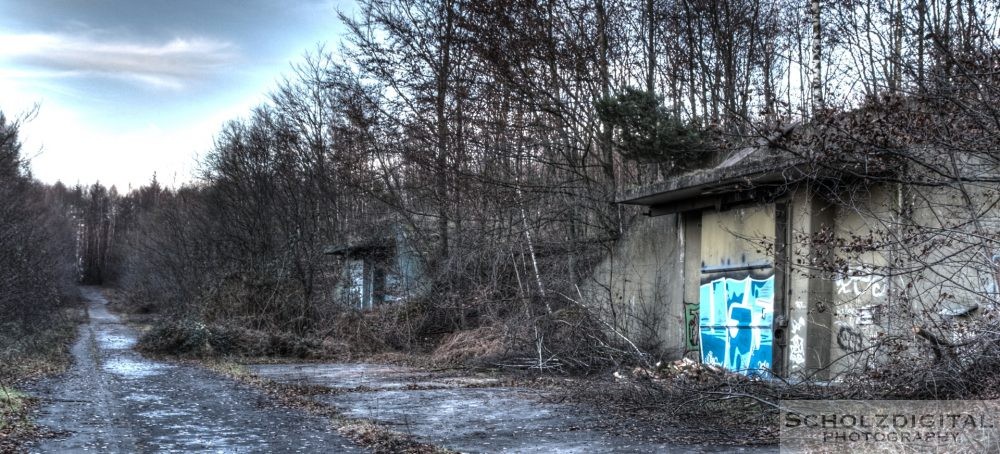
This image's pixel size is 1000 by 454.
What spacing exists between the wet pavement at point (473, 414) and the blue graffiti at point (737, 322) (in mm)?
3332

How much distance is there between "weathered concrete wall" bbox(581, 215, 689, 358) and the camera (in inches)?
579

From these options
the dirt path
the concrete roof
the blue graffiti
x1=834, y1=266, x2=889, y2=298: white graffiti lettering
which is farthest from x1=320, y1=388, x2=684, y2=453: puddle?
x1=834, y1=266, x2=889, y2=298: white graffiti lettering

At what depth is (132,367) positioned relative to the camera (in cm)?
1633

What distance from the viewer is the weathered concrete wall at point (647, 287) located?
48.3 ft

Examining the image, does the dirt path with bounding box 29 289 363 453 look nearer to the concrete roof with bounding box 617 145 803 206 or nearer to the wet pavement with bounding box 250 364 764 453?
the wet pavement with bounding box 250 364 764 453

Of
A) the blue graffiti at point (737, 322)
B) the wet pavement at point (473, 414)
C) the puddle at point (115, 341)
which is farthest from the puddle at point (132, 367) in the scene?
the blue graffiti at point (737, 322)

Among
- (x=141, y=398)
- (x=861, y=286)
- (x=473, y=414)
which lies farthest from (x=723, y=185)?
(x=141, y=398)

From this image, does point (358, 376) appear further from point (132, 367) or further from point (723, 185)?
point (723, 185)

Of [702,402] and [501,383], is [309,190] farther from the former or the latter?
[702,402]

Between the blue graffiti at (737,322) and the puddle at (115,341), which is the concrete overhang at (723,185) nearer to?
the blue graffiti at (737,322)

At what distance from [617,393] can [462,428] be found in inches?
92.7

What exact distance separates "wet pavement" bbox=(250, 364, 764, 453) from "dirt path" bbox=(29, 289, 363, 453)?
3.04ft

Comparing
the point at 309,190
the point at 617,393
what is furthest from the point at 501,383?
the point at 309,190

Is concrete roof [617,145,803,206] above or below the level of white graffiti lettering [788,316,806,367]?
above
